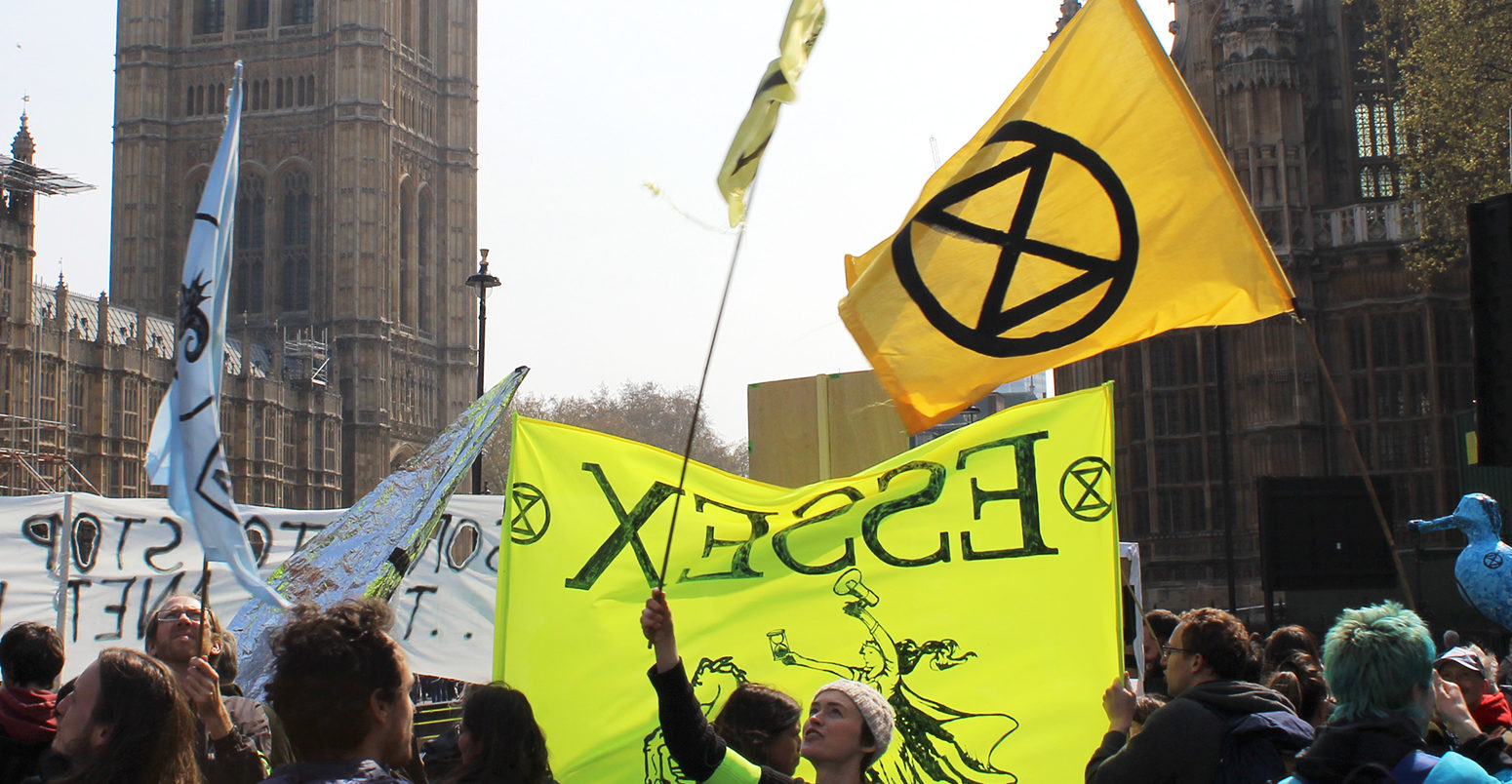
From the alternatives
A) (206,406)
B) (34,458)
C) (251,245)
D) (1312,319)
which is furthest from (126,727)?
(251,245)

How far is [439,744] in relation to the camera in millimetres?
4852

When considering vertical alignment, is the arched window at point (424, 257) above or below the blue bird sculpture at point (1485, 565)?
above

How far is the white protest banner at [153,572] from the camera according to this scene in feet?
30.4

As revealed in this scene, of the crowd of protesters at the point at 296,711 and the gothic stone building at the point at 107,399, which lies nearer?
the crowd of protesters at the point at 296,711

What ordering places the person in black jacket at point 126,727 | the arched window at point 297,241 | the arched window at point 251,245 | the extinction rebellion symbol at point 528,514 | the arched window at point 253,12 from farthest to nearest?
the arched window at point 253,12
the arched window at point 251,245
the arched window at point 297,241
the extinction rebellion symbol at point 528,514
the person in black jacket at point 126,727

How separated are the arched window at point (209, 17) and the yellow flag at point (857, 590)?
77.7 metres

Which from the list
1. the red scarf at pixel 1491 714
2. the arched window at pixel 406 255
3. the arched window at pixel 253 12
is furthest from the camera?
the arched window at pixel 406 255

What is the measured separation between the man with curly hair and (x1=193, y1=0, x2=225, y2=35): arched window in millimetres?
80437

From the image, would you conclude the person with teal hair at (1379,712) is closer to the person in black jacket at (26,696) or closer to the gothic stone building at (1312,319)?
the person in black jacket at (26,696)

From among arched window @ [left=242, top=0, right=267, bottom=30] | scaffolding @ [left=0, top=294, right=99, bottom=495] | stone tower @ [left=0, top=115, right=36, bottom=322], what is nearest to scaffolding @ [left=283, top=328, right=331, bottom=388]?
scaffolding @ [left=0, top=294, right=99, bottom=495]

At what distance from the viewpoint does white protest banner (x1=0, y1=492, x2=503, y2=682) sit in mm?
9266

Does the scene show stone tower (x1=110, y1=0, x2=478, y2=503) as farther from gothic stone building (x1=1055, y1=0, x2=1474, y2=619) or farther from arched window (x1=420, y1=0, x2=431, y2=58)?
gothic stone building (x1=1055, y1=0, x2=1474, y2=619)

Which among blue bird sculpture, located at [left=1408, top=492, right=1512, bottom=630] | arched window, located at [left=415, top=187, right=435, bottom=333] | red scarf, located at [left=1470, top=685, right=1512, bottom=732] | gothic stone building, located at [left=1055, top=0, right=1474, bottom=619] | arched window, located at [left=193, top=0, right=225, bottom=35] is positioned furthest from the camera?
arched window, located at [left=415, top=187, right=435, bottom=333]

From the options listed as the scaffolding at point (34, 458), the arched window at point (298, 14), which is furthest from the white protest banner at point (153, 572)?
the arched window at point (298, 14)
